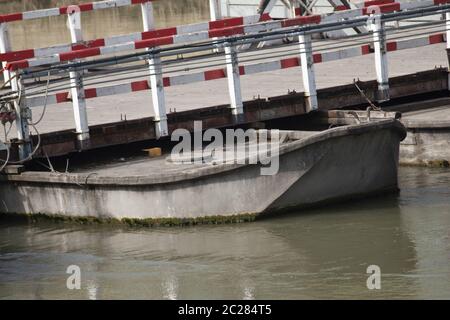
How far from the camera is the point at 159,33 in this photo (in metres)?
16.8

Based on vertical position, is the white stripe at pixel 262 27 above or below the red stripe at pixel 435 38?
above

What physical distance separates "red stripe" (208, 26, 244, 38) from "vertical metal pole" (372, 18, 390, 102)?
6.23 ft

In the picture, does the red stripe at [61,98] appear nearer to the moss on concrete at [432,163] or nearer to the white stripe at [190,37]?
the white stripe at [190,37]

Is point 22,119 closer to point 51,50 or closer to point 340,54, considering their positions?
point 51,50

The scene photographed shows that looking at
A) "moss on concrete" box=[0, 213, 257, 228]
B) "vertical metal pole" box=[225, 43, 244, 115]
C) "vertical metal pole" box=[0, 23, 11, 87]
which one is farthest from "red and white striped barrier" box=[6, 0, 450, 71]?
"moss on concrete" box=[0, 213, 257, 228]

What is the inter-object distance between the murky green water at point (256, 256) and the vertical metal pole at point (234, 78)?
216cm

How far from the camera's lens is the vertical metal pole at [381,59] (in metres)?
Result: 17.6

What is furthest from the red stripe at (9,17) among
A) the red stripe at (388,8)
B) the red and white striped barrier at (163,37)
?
the red stripe at (388,8)

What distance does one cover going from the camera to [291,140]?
15.7 m

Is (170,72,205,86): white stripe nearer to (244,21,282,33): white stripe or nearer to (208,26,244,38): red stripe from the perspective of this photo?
(208,26,244,38): red stripe

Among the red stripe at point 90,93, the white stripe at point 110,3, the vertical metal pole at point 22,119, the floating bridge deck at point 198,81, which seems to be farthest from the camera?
the white stripe at point 110,3

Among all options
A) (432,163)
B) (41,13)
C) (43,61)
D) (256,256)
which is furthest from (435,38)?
(256,256)

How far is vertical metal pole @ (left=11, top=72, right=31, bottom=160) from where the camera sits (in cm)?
1540

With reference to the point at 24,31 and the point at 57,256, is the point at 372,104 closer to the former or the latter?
the point at 57,256
